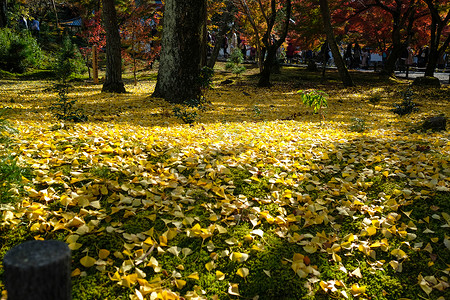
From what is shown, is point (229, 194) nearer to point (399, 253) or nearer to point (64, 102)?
point (399, 253)

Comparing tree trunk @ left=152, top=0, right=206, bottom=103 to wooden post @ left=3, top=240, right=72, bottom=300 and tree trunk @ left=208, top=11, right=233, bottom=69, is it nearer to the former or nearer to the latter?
wooden post @ left=3, top=240, right=72, bottom=300

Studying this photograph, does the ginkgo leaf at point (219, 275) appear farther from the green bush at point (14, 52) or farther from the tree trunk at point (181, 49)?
the green bush at point (14, 52)

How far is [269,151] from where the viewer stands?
4027 mm

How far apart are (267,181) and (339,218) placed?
31.6 inches

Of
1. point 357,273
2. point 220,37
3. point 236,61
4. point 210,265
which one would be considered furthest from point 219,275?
point 236,61

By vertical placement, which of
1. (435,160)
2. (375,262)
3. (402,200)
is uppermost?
(435,160)

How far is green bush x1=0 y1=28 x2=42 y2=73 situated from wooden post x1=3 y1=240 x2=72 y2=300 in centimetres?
1670

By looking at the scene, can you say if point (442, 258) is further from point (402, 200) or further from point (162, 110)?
point (162, 110)

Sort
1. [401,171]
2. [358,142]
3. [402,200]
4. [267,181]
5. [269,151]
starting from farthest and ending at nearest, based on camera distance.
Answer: [358,142] → [269,151] → [401,171] → [267,181] → [402,200]

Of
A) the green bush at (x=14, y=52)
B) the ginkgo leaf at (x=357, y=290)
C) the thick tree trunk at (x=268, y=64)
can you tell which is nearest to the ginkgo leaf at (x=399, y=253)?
the ginkgo leaf at (x=357, y=290)

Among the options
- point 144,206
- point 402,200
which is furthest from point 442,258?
point 144,206

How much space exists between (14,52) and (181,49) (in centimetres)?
1155

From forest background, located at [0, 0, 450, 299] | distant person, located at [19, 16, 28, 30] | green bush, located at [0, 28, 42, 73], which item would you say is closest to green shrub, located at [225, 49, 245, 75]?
green bush, located at [0, 28, 42, 73]

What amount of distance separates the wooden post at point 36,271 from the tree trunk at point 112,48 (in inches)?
367
